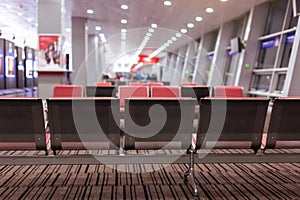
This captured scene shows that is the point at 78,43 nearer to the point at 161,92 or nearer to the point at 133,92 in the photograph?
the point at 133,92

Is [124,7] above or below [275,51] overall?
above

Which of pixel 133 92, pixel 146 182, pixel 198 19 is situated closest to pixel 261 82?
pixel 198 19

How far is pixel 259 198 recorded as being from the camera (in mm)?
2488

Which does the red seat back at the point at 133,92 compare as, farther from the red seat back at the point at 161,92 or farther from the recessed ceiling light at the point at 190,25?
the recessed ceiling light at the point at 190,25

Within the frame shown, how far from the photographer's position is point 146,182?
2840mm

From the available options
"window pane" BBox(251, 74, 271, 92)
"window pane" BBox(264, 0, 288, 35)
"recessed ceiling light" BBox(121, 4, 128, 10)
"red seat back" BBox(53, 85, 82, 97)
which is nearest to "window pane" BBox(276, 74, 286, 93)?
"window pane" BBox(251, 74, 271, 92)

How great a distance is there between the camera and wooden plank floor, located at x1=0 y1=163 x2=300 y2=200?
8.30 feet

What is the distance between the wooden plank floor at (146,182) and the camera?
253 cm

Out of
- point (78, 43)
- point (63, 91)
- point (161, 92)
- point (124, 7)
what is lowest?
point (63, 91)

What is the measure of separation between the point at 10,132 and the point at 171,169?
1777 mm

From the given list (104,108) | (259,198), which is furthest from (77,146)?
(259,198)

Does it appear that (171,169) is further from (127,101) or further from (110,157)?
(127,101)

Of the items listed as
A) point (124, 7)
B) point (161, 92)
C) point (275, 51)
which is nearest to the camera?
point (161, 92)

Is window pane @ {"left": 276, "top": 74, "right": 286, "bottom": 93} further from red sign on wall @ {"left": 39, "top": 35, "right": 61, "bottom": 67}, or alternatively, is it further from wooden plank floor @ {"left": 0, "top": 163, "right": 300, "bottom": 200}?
red sign on wall @ {"left": 39, "top": 35, "right": 61, "bottom": 67}
